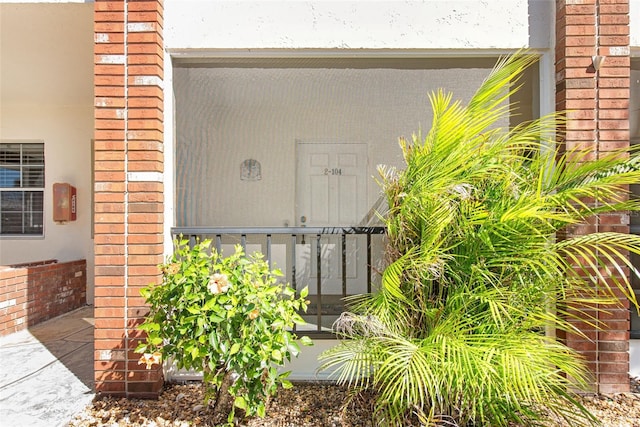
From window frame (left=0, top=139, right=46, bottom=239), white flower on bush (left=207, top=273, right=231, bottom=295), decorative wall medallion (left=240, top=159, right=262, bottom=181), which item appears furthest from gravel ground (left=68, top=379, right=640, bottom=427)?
window frame (left=0, top=139, right=46, bottom=239)

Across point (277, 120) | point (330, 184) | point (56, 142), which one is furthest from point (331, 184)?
point (56, 142)

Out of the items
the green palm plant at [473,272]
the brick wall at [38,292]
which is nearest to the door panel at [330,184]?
the green palm plant at [473,272]

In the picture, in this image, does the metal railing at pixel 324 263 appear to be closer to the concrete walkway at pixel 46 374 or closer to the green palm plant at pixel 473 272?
the green palm plant at pixel 473 272

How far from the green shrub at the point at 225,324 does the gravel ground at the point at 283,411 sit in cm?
27

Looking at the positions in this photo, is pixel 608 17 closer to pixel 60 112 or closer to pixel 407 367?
pixel 407 367

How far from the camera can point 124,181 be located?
8.32 feet

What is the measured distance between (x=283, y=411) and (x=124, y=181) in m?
1.90

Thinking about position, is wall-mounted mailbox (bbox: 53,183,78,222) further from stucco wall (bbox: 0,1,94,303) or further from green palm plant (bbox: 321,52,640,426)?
green palm plant (bbox: 321,52,640,426)

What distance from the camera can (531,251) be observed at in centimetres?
193

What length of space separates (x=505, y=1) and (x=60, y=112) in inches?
227

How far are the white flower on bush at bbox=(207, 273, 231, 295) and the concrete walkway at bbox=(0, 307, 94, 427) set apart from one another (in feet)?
4.46

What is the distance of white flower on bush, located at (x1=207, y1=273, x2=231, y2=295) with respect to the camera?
6.39ft

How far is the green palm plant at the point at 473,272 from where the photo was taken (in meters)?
1.86

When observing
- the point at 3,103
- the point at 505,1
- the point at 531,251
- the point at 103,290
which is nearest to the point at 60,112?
the point at 3,103
